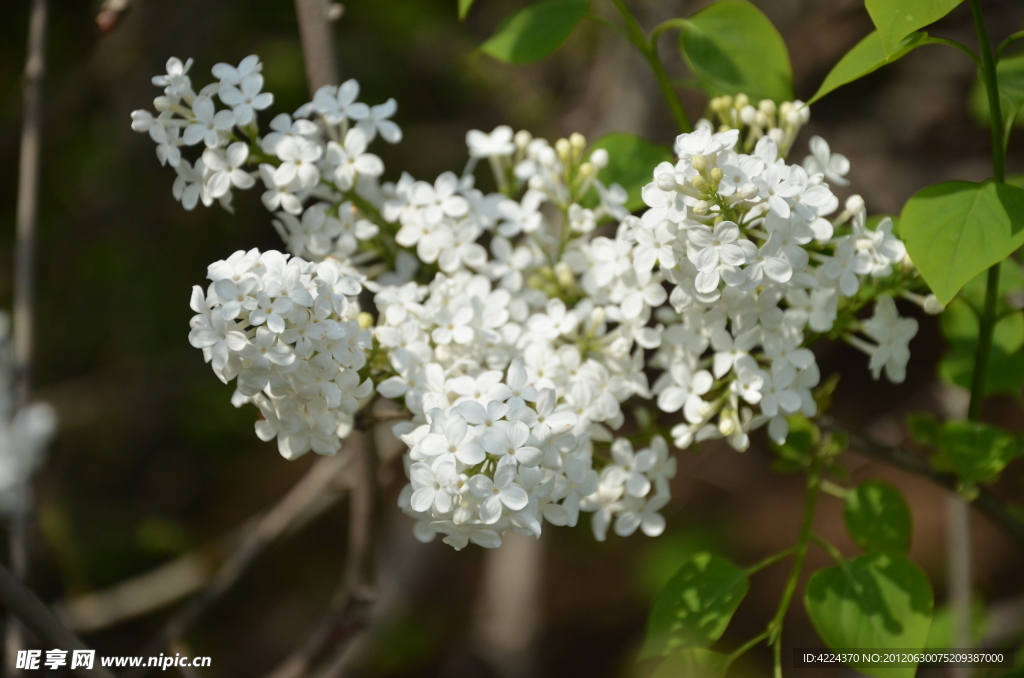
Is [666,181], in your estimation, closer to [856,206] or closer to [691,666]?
[856,206]

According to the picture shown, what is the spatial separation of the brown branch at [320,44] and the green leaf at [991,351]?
55.7 inches

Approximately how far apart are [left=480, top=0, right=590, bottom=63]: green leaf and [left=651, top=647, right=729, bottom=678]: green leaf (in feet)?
3.75

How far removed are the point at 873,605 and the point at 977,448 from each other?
0.37 metres

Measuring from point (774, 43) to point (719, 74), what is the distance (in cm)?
13

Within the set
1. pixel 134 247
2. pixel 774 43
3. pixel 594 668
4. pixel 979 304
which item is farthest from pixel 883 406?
pixel 134 247

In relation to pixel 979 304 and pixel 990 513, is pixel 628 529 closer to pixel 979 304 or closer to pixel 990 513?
pixel 990 513

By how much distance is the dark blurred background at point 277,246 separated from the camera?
141 inches

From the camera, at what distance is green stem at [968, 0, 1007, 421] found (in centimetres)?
117

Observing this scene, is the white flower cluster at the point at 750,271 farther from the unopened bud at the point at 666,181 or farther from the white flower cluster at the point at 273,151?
the white flower cluster at the point at 273,151

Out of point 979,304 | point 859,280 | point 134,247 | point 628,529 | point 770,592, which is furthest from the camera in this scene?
point 770,592

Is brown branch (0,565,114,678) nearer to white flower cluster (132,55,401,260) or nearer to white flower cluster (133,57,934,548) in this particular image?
white flower cluster (133,57,934,548)

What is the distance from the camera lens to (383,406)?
1644 millimetres

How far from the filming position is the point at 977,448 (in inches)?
55.9

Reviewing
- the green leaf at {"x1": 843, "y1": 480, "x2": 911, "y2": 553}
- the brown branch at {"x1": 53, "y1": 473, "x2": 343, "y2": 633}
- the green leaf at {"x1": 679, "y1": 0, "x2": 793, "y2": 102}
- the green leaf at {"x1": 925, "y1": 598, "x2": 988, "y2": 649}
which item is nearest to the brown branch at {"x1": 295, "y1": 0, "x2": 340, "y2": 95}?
the green leaf at {"x1": 679, "y1": 0, "x2": 793, "y2": 102}
